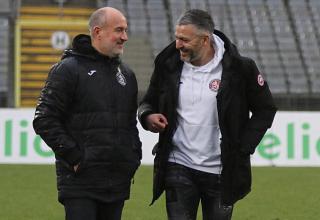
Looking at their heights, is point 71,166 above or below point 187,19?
below

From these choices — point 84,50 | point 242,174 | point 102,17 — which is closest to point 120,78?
point 84,50

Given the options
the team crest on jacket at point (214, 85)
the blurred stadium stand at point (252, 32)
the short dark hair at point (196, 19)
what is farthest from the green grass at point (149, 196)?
the blurred stadium stand at point (252, 32)

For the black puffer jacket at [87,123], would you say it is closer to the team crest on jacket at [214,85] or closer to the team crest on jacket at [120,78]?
the team crest on jacket at [120,78]

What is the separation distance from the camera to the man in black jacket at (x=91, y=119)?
16.0ft

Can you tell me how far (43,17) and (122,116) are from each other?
2121 centimetres

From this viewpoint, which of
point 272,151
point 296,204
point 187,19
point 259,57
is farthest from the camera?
point 259,57

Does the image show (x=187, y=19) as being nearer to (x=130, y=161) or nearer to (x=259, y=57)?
(x=130, y=161)

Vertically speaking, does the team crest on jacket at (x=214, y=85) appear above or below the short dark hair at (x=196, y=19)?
below

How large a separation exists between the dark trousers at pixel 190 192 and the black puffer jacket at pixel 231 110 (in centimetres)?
6

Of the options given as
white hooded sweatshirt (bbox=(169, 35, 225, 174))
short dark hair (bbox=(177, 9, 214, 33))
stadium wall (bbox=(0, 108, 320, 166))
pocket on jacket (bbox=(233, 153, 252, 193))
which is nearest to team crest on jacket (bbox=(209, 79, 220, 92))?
white hooded sweatshirt (bbox=(169, 35, 225, 174))

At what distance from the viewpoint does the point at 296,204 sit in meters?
11.1

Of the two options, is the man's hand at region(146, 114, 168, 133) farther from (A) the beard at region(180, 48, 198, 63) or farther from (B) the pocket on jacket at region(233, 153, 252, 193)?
(B) the pocket on jacket at region(233, 153, 252, 193)

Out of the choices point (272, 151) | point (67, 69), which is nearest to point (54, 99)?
point (67, 69)

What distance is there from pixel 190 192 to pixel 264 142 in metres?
12.5
